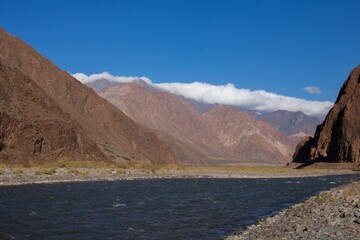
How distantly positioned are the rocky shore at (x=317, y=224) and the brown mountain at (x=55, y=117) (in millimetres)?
54259

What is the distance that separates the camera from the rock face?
120 meters

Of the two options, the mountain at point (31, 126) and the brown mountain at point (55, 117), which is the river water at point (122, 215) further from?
the brown mountain at point (55, 117)

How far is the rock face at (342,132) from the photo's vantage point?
120m

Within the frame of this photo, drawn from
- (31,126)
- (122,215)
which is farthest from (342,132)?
(122,215)

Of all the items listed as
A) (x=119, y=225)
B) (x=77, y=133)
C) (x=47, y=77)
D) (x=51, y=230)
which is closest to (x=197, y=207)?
(x=119, y=225)

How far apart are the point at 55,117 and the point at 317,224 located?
74.5 metres

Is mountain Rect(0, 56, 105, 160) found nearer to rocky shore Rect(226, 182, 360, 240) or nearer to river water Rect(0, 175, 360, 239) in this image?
river water Rect(0, 175, 360, 239)

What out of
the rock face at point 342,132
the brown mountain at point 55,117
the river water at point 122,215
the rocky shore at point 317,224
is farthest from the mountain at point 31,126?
the rock face at point 342,132

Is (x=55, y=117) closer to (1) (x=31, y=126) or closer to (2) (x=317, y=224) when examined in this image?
(1) (x=31, y=126)

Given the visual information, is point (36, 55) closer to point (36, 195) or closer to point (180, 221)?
point (36, 195)

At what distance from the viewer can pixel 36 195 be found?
33.0 m

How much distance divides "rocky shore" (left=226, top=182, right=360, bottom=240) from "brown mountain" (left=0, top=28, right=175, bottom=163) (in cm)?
5426

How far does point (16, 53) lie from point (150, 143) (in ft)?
173

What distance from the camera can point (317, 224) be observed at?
57.0 ft
